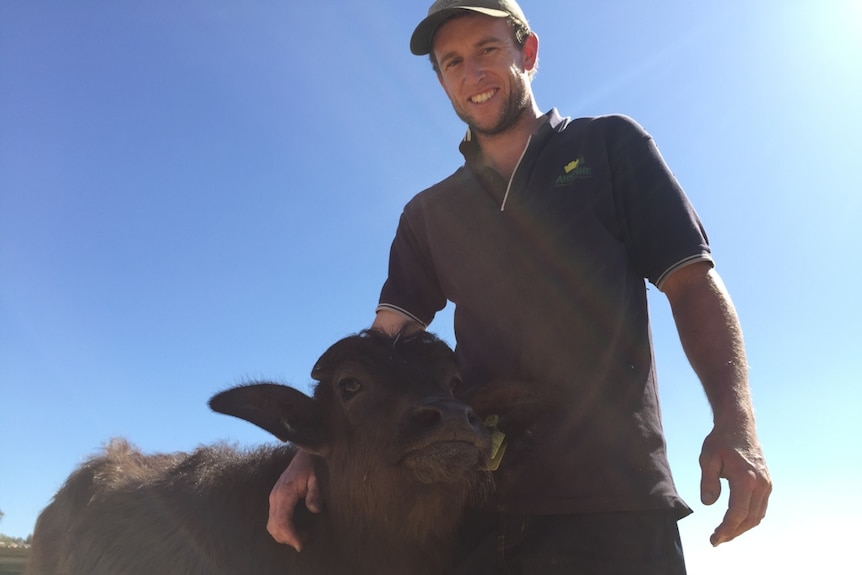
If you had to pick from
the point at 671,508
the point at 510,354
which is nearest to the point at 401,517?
the point at 510,354

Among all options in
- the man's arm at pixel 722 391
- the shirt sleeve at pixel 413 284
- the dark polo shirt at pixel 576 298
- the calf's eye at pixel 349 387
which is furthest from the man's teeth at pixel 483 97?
the calf's eye at pixel 349 387

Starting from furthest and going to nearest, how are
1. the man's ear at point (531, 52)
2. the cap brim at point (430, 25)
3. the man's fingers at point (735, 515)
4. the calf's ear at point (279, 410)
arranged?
the man's ear at point (531, 52) → the cap brim at point (430, 25) → the calf's ear at point (279, 410) → the man's fingers at point (735, 515)

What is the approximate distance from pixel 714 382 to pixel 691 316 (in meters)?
0.40

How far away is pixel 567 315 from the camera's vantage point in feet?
13.9

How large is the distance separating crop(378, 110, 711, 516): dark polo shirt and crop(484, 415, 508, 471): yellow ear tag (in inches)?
3.4

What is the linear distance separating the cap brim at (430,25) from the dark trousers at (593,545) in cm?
346

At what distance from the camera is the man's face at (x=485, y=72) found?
496 centimetres

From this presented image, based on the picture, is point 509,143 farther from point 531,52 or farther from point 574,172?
point 531,52

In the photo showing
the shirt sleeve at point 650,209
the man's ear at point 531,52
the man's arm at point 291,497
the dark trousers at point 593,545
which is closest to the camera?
the dark trousers at point 593,545

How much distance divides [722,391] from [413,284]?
8.98ft

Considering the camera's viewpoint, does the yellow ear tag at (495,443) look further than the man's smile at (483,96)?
No

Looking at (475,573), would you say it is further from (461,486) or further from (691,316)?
(691,316)

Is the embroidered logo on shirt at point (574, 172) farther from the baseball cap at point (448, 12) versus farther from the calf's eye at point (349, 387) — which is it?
the calf's eye at point (349, 387)

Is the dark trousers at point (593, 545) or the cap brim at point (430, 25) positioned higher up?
the cap brim at point (430, 25)
